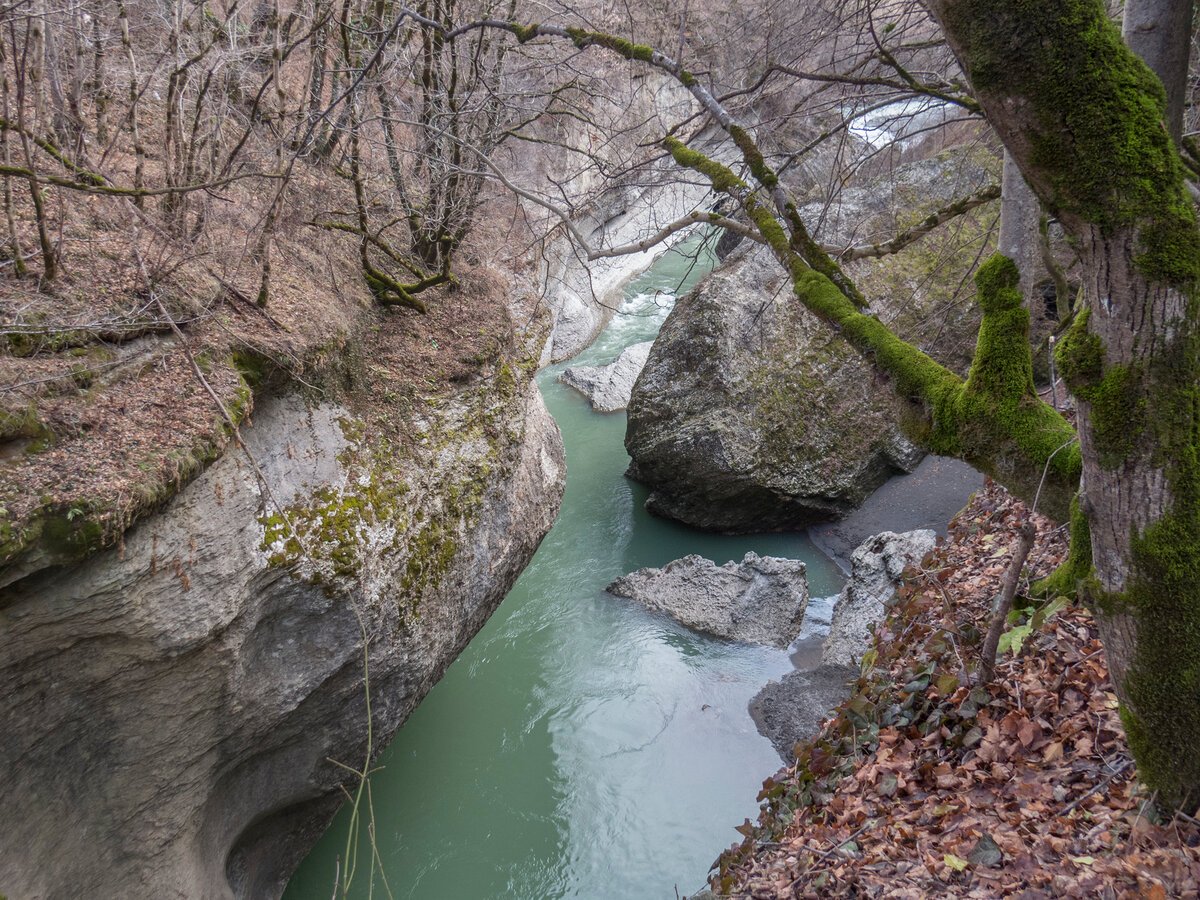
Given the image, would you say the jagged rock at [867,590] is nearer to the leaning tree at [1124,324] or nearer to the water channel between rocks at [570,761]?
the water channel between rocks at [570,761]

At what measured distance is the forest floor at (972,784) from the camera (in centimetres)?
289

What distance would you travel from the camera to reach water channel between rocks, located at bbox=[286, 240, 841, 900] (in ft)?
20.8

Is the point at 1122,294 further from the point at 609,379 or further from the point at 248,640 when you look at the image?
the point at 609,379

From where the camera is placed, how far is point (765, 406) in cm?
1138

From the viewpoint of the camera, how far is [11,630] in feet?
10.5

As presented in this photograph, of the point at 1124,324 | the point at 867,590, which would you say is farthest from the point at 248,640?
the point at 867,590

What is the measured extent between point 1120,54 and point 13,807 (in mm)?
5255

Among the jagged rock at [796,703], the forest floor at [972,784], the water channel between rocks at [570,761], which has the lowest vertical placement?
the jagged rock at [796,703]

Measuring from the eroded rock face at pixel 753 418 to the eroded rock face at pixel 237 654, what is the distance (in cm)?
564

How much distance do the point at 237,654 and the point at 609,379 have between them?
1296 cm

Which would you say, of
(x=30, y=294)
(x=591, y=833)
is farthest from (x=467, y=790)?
(x=30, y=294)

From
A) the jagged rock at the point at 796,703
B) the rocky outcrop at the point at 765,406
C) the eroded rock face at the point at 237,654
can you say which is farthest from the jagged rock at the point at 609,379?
the eroded rock face at the point at 237,654

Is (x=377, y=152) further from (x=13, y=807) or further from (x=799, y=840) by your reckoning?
(x=799, y=840)

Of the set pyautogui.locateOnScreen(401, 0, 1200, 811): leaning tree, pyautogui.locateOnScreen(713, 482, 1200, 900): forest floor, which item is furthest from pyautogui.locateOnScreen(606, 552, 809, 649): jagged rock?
pyautogui.locateOnScreen(401, 0, 1200, 811): leaning tree
